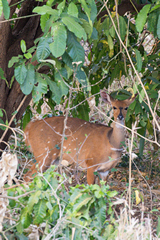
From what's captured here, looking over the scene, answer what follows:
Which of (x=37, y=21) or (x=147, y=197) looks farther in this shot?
(x=147, y=197)

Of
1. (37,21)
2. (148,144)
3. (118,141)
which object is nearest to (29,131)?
(118,141)

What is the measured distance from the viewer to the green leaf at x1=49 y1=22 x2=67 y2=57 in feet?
8.36

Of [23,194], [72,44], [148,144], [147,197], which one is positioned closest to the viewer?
[23,194]

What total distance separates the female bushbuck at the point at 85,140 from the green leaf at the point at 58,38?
258 centimetres

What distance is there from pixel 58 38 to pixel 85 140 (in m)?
2.67

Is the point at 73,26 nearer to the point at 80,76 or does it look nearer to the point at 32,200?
the point at 80,76

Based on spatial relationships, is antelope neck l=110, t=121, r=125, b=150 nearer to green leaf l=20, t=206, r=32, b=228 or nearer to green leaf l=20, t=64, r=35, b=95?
green leaf l=20, t=64, r=35, b=95

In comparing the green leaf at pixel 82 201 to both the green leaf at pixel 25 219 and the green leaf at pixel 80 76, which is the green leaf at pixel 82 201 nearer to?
the green leaf at pixel 25 219

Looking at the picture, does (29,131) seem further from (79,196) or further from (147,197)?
(79,196)

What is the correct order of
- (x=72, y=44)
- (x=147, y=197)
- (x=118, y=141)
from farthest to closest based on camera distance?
(x=118, y=141) < (x=147, y=197) < (x=72, y=44)

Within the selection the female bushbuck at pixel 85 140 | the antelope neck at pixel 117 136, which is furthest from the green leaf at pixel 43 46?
the antelope neck at pixel 117 136

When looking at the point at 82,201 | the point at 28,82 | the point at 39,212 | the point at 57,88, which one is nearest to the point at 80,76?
the point at 57,88

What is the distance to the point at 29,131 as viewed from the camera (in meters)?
5.34

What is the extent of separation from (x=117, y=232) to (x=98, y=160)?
291 centimetres
